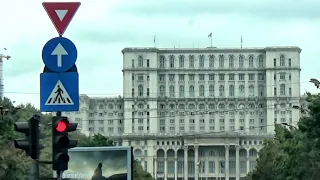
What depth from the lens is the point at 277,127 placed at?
350 feet

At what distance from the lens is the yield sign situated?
1600cm

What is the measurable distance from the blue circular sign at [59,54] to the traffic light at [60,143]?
92cm

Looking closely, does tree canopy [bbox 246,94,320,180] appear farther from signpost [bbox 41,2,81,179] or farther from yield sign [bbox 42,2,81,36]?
yield sign [bbox 42,2,81,36]

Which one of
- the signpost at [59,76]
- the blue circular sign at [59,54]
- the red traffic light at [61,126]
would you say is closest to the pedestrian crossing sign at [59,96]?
the signpost at [59,76]

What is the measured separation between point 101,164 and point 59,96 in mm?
21244

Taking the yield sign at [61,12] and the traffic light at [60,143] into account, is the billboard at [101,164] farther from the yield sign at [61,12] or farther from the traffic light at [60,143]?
the yield sign at [61,12]

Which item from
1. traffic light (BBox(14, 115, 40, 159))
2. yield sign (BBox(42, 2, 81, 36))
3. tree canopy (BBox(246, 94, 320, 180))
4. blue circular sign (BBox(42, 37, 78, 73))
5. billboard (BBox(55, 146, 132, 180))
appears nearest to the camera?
yield sign (BBox(42, 2, 81, 36))

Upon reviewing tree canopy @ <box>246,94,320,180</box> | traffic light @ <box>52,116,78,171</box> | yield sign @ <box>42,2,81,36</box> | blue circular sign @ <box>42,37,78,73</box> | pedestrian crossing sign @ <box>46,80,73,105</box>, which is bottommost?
tree canopy @ <box>246,94,320,180</box>

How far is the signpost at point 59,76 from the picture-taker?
16344mm

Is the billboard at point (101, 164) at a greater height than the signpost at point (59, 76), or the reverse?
the signpost at point (59, 76)

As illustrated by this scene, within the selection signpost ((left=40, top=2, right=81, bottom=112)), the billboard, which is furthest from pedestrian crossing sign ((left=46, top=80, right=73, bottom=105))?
the billboard

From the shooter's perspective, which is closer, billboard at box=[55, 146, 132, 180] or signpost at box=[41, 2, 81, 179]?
signpost at box=[41, 2, 81, 179]

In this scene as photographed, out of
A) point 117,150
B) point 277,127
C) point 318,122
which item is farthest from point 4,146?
point 277,127

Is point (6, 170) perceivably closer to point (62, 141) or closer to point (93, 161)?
point (93, 161)
